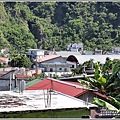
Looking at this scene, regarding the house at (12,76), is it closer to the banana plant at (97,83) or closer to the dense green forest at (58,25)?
the banana plant at (97,83)

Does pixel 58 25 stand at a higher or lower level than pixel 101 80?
higher

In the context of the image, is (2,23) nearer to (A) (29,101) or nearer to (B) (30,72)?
(B) (30,72)

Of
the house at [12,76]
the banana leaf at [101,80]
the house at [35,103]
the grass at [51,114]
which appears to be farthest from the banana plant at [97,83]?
the house at [12,76]

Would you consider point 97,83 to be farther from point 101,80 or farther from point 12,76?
point 12,76

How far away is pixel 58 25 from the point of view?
44438mm

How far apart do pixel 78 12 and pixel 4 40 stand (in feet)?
42.4

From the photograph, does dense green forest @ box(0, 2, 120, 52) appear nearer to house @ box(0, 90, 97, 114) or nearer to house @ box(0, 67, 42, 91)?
house @ box(0, 67, 42, 91)

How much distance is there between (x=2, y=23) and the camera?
131 ft

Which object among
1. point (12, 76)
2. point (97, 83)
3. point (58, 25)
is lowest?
point (12, 76)

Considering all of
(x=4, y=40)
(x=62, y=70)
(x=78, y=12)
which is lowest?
(x=62, y=70)

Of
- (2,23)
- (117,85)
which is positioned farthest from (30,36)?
(117,85)

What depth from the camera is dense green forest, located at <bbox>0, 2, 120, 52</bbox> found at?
3800 cm

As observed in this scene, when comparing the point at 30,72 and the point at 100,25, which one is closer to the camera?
the point at 30,72

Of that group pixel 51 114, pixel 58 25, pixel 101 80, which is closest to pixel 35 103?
pixel 51 114
